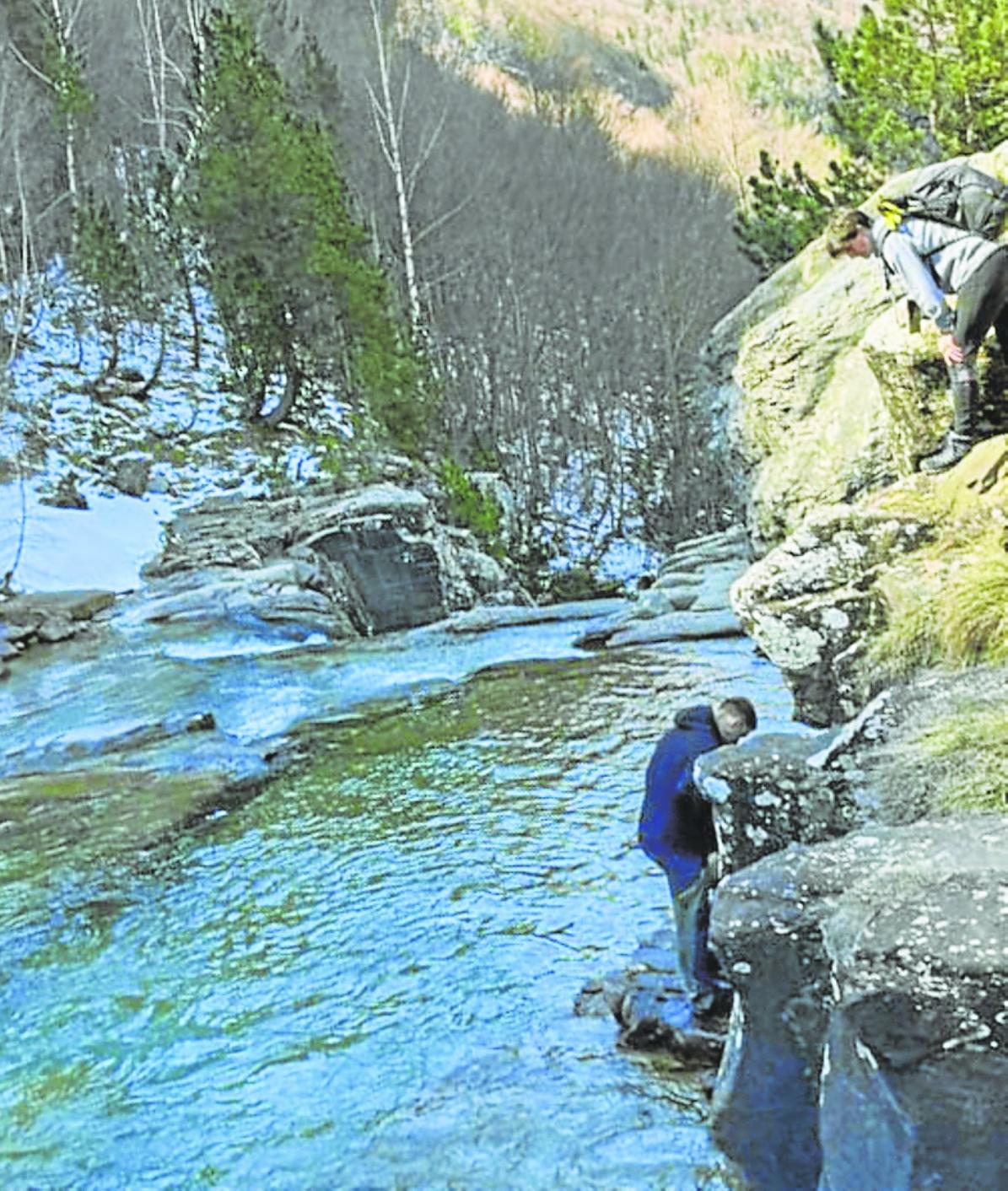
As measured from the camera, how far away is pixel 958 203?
7078 mm

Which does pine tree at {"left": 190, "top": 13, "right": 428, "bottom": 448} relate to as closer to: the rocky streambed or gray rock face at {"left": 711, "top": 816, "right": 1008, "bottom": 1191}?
the rocky streambed

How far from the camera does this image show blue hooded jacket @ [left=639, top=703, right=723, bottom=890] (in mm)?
5613

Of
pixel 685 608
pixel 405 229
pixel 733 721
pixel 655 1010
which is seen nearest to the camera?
pixel 733 721

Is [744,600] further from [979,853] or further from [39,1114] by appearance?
[39,1114]

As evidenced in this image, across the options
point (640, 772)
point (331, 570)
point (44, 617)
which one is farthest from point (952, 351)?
point (44, 617)

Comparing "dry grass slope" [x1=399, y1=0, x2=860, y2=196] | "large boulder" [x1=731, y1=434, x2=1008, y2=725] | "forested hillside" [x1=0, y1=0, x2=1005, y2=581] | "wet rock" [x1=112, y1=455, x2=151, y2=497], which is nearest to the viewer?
"large boulder" [x1=731, y1=434, x2=1008, y2=725]

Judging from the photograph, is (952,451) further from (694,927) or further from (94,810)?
(94,810)

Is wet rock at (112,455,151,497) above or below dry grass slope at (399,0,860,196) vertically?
below

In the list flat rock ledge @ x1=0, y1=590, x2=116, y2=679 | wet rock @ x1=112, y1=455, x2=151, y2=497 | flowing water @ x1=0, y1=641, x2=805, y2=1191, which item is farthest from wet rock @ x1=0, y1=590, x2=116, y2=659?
flowing water @ x1=0, y1=641, x2=805, y2=1191

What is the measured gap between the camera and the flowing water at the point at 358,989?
A: 485 centimetres

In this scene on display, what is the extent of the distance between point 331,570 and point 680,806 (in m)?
14.0

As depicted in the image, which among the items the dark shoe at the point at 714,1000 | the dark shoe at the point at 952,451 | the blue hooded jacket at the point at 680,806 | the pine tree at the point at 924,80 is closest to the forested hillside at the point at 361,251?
→ the pine tree at the point at 924,80

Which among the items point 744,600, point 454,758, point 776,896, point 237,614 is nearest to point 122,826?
point 454,758

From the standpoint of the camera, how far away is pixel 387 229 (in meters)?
36.3
